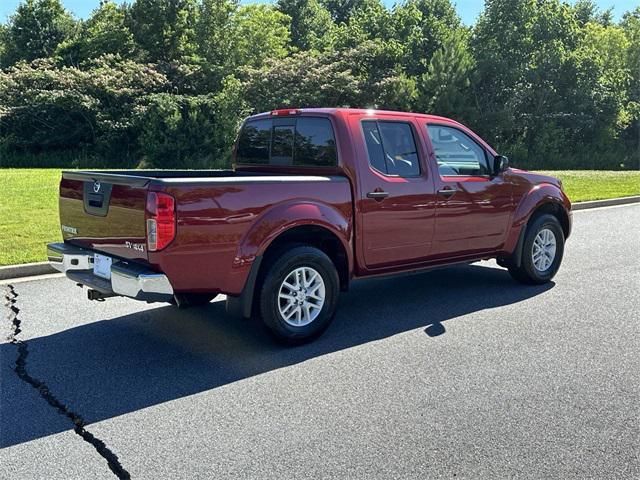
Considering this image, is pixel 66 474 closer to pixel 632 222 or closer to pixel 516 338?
pixel 516 338

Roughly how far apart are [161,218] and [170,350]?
1214mm

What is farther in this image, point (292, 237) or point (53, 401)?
point (292, 237)

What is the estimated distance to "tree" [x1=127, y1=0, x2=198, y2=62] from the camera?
35.4m

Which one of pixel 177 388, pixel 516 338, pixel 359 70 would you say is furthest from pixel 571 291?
pixel 359 70

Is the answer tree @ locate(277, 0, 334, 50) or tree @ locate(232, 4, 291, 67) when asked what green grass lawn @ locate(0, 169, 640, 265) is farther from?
tree @ locate(277, 0, 334, 50)

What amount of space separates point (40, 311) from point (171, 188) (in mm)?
2571

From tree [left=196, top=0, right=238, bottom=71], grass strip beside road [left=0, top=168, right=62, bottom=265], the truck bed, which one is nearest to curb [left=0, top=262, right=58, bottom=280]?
grass strip beside road [left=0, top=168, right=62, bottom=265]

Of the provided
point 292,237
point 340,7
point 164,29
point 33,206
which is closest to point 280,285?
point 292,237

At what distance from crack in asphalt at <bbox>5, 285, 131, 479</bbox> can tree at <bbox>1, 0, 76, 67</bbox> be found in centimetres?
4143

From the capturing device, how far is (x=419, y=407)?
146 inches

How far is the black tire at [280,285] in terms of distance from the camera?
4.62m

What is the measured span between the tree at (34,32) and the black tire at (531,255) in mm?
42065

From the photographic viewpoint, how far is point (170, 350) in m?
4.73

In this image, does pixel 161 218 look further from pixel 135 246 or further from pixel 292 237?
pixel 292 237
